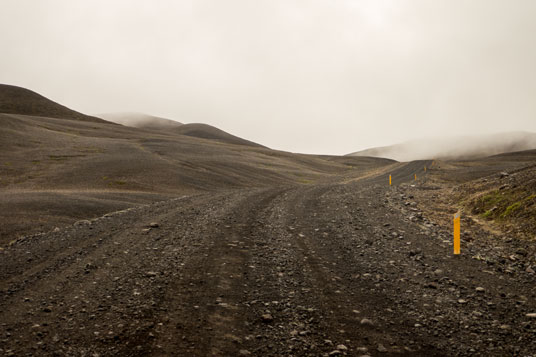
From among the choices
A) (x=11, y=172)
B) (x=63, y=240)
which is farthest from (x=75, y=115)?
(x=63, y=240)

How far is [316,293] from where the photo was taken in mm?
7770

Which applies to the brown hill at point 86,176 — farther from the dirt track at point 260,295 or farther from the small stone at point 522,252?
the small stone at point 522,252

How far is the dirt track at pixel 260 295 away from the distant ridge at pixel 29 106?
148 meters

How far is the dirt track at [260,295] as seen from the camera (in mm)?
5785

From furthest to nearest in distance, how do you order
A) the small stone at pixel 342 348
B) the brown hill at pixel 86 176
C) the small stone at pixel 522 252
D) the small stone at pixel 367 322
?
the brown hill at pixel 86 176, the small stone at pixel 522 252, the small stone at pixel 367 322, the small stone at pixel 342 348

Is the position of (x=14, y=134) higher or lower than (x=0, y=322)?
higher

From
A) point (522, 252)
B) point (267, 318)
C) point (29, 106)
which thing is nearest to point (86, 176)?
point (267, 318)

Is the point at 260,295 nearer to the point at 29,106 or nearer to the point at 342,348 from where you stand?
the point at 342,348

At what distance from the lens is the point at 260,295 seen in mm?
7660

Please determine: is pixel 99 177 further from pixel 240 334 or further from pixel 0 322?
pixel 240 334

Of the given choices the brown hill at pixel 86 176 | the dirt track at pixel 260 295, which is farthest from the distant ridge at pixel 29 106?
the dirt track at pixel 260 295

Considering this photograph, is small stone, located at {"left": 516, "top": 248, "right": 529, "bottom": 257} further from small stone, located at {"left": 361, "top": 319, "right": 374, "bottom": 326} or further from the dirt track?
small stone, located at {"left": 361, "top": 319, "right": 374, "bottom": 326}

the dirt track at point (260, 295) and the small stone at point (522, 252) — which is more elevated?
the small stone at point (522, 252)

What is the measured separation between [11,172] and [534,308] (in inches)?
1694
